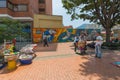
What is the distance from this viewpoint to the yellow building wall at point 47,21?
1339 inches

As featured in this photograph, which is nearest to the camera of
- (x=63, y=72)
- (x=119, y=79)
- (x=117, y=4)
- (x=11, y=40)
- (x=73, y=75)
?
(x=119, y=79)

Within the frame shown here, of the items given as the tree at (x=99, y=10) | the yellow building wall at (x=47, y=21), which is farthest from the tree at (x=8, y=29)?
the yellow building wall at (x=47, y=21)

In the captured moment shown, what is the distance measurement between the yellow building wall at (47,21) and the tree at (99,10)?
9.18 metres

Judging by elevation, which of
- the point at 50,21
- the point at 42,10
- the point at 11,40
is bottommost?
the point at 11,40

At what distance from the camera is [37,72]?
994cm

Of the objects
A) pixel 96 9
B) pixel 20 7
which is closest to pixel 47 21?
pixel 20 7

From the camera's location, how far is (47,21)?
36.2 m

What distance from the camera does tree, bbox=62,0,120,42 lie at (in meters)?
22.7

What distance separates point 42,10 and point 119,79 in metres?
40.1

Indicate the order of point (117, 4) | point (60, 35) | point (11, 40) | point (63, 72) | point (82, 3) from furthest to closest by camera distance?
point (60, 35)
point (82, 3)
point (117, 4)
point (11, 40)
point (63, 72)

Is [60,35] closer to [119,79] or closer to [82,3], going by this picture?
[82,3]

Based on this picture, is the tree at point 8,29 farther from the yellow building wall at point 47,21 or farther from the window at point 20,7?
the yellow building wall at point 47,21

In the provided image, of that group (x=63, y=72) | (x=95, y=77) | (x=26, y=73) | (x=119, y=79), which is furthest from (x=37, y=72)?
(x=119, y=79)

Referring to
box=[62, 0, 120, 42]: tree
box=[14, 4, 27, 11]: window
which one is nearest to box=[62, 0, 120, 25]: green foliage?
box=[62, 0, 120, 42]: tree
